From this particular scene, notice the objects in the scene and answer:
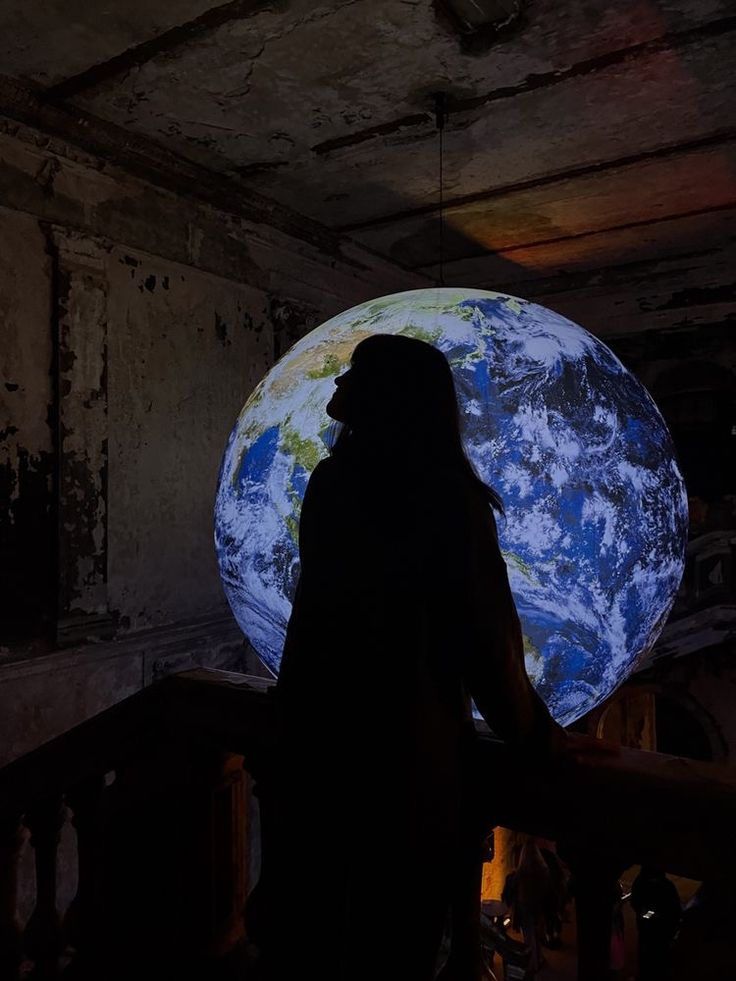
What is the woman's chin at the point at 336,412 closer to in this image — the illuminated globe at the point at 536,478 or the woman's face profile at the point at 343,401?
the woman's face profile at the point at 343,401

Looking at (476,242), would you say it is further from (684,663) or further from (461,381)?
(684,663)

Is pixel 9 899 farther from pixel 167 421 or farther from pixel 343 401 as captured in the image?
pixel 167 421

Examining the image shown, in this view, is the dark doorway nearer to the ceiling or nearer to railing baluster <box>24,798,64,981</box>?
the ceiling

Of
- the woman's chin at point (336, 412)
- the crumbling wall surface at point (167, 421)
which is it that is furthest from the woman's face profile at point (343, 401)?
the crumbling wall surface at point (167, 421)

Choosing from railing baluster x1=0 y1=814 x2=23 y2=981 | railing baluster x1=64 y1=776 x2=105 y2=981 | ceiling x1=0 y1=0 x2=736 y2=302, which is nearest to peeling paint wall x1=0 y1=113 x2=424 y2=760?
ceiling x1=0 y1=0 x2=736 y2=302

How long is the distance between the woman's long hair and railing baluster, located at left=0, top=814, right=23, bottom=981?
4.79 ft

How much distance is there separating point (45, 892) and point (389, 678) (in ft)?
4.37

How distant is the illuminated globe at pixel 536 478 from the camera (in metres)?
2.13

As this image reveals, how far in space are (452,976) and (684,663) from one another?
27.0 ft

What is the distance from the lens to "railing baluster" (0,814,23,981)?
188 centimetres

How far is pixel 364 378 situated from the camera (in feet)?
4.75

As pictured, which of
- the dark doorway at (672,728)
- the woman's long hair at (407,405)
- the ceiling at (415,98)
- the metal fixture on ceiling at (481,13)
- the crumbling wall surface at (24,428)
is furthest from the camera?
the dark doorway at (672,728)

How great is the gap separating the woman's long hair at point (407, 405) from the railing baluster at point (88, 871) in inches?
48.1

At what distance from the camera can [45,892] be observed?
188 centimetres
